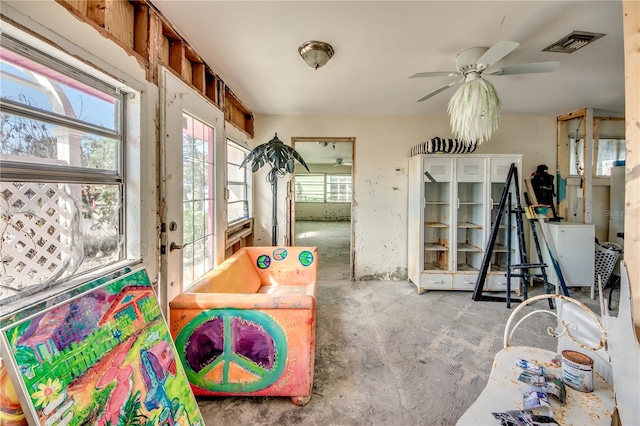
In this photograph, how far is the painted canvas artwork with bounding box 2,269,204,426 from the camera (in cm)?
89

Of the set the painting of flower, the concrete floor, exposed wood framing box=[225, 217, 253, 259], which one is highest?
exposed wood framing box=[225, 217, 253, 259]

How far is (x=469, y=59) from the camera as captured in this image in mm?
2062

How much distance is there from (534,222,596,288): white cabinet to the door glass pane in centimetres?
428

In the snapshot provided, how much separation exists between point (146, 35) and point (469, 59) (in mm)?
2256

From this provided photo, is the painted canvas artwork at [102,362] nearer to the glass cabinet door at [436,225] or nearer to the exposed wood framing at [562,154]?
the glass cabinet door at [436,225]

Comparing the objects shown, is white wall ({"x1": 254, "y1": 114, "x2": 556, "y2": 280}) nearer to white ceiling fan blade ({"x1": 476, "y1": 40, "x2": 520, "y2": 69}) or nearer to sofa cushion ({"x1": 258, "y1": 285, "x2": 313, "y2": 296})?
sofa cushion ({"x1": 258, "y1": 285, "x2": 313, "y2": 296})

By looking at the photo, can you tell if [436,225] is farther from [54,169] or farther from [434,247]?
[54,169]

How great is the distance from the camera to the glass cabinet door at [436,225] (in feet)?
12.4

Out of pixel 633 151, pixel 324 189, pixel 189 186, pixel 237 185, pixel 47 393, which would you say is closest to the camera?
pixel 47 393

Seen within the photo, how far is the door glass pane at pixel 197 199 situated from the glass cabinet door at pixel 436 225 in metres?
2.86

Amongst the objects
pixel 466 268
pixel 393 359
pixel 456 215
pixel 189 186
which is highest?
pixel 189 186

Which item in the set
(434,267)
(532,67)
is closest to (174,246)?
(532,67)

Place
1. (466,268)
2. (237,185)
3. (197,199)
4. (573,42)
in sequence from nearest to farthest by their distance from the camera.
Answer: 1. (573,42)
2. (197,199)
3. (237,185)
4. (466,268)

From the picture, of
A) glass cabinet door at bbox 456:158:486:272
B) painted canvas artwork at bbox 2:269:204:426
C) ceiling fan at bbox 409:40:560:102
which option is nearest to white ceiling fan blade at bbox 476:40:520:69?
ceiling fan at bbox 409:40:560:102
